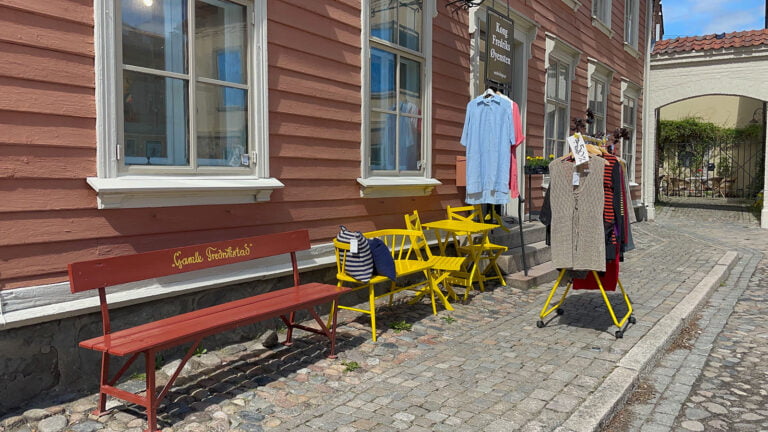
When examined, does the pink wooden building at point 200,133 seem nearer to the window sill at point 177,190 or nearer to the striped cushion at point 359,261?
the window sill at point 177,190

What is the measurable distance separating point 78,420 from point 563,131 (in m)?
9.29

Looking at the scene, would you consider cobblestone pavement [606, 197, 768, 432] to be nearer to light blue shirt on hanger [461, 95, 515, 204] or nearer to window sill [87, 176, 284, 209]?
light blue shirt on hanger [461, 95, 515, 204]

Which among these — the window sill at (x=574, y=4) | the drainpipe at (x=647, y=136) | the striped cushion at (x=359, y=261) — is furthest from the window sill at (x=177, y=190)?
the drainpipe at (x=647, y=136)

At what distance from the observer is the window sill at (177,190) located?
11.9 ft

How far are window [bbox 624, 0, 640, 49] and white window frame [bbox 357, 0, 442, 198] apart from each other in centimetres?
995

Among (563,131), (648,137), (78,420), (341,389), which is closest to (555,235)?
(341,389)

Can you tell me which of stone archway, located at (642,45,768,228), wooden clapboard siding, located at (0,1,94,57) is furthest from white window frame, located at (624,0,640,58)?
wooden clapboard siding, located at (0,1,94,57)

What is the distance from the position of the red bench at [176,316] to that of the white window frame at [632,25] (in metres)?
12.8

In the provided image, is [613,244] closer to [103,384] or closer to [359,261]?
[359,261]

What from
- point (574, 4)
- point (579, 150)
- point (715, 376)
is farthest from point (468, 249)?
point (574, 4)

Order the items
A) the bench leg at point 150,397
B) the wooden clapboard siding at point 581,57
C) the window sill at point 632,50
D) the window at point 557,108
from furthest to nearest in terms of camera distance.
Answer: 1. the window sill at point 632,50
2. the window at point 557,108
3. the wooden clapboard siding at point 581,57
4. the bench leg at point 150,397

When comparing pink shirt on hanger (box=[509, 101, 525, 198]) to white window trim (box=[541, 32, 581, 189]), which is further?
white window trim (box=[541, 32, 581, 189])

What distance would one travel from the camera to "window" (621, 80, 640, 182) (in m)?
14.8

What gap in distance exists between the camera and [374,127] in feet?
19.9
